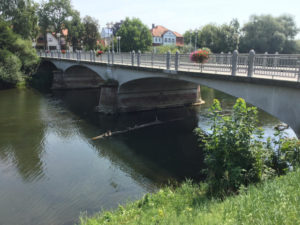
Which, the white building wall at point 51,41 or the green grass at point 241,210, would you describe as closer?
the green grass at point 241,210

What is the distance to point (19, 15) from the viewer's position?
41375mm

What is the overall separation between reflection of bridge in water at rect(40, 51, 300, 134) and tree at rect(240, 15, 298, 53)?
1164 inches

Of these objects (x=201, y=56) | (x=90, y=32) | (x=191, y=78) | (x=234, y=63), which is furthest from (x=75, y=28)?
(x=234, y=63)

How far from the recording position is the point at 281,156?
706 centimetres

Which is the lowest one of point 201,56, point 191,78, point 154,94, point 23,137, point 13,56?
point 23,137

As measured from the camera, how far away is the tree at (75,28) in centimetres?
6150

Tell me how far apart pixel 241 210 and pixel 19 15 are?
46.5 metres

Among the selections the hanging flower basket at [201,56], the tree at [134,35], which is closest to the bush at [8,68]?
the hanging flower basket at [201,56]

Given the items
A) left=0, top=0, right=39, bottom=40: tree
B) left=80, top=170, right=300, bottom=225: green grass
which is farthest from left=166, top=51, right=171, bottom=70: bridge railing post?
left=0, top=0, right=39, bottom=40: tree

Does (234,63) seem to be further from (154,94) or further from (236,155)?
(154,94)

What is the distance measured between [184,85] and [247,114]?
18.3m

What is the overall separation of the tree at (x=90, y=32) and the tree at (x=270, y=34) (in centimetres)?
3518

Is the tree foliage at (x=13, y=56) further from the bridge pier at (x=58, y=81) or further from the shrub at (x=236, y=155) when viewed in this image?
the shrub at (x=236, y=155)

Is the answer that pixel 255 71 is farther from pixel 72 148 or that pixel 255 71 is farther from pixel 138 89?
pixel 138 89
